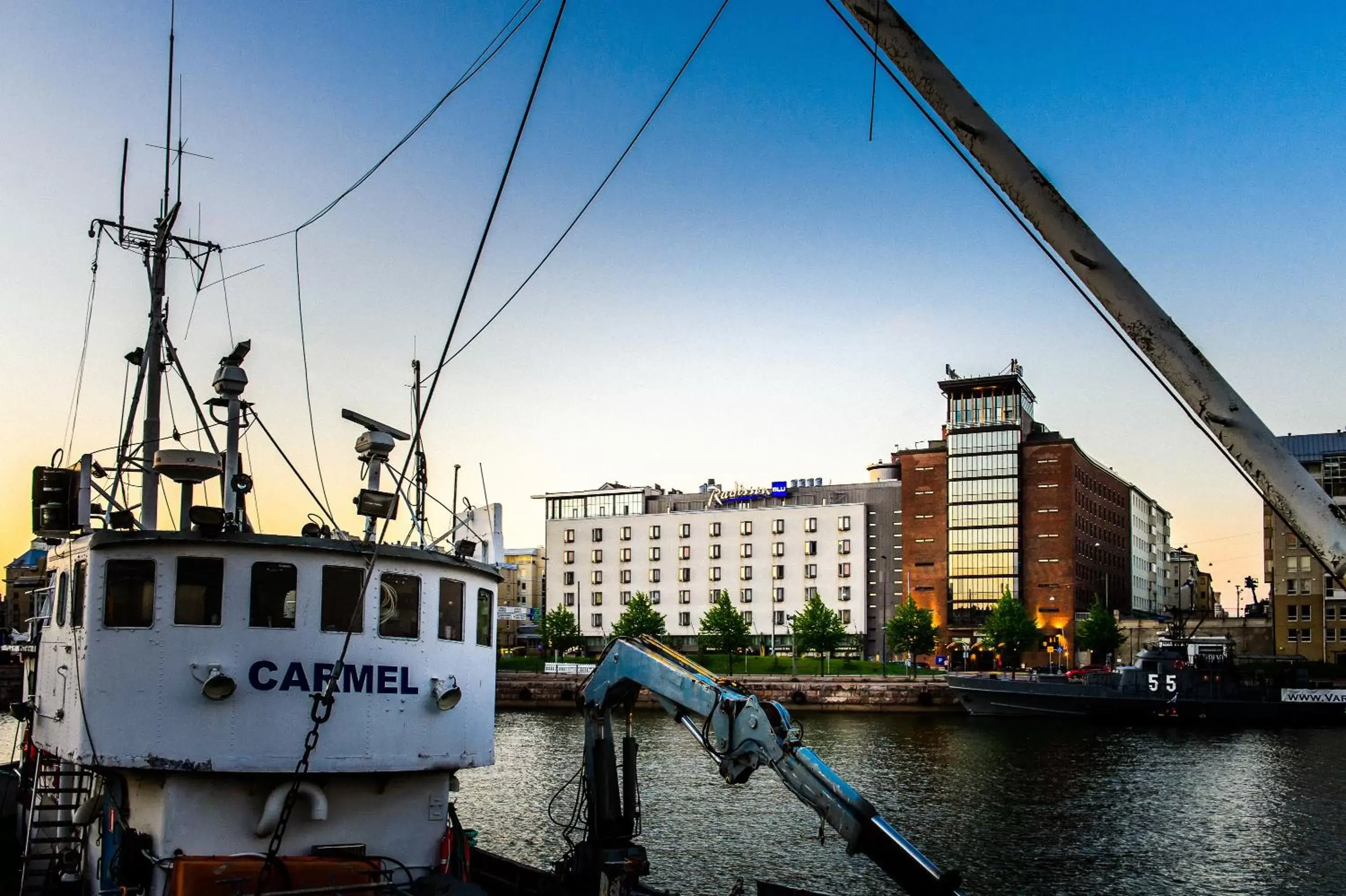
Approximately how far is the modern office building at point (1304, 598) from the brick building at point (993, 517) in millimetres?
23366

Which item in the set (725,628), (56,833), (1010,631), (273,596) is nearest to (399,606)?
(273,596)

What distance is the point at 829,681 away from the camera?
359 feet

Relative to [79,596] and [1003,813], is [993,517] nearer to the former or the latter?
[1003,813]

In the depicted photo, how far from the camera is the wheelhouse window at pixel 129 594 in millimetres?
16594

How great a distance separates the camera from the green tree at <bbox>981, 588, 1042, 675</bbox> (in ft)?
444

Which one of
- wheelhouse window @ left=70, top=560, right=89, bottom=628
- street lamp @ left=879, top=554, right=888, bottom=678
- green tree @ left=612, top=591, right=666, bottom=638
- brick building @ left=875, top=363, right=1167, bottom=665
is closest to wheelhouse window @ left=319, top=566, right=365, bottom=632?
wheelhouse window @ left=70, top=560, right=89, bottom=628

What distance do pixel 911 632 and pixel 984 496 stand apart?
93.0ft

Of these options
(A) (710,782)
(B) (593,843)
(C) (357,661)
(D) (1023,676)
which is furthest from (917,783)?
(D) (1023,676)

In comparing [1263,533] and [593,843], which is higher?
[1263,533]

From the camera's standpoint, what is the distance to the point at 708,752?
17.8 m

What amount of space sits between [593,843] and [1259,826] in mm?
33517

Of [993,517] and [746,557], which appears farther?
[746,557]

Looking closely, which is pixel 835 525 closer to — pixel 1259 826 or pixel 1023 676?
pixel 1023 676

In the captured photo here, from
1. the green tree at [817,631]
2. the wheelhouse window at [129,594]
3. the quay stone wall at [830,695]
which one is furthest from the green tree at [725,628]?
the wheelhouse window at [129,594]
